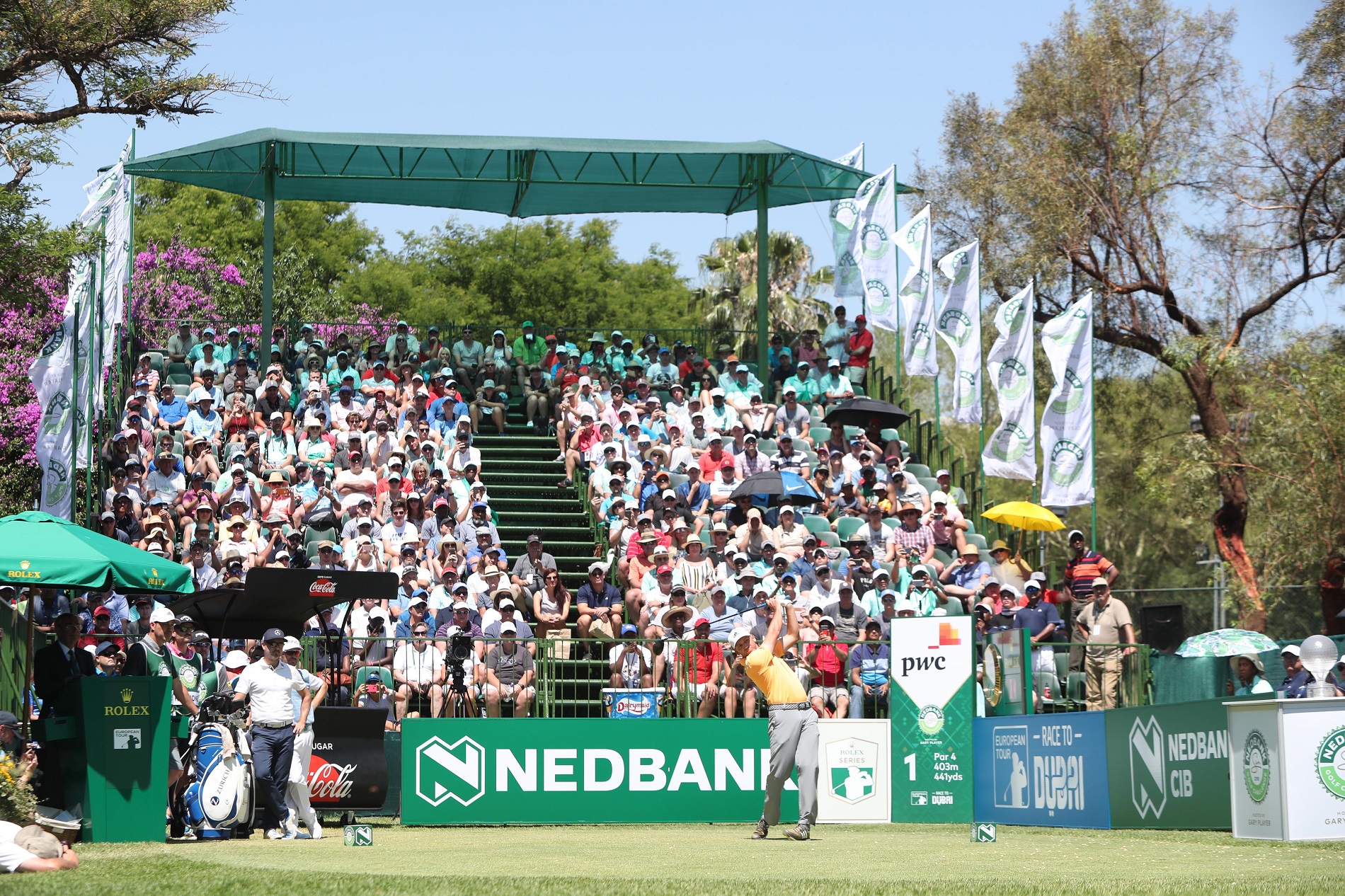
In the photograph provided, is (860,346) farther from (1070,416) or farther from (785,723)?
(785,723)

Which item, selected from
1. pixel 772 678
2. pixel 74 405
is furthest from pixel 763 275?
pixel 772 678

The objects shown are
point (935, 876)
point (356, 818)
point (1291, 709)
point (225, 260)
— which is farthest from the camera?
point (225, 260)

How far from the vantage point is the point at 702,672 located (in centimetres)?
1675

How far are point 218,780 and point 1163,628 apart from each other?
11.5m

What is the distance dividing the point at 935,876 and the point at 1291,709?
3.17 m

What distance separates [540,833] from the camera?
14.7m

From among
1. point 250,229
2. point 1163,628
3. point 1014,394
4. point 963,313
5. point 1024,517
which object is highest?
point 250,229

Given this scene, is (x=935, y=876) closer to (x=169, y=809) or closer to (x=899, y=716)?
(x=899, y=716)

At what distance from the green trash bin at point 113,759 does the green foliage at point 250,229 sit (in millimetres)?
37352

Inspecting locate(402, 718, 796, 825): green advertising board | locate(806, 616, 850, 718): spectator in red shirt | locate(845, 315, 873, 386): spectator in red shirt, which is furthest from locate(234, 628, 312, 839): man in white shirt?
locate(845, 315, 873, 386): spectator in red shirt

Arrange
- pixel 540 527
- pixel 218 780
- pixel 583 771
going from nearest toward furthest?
pixel 218 780 → pixel 583 771 → pixel 540 527

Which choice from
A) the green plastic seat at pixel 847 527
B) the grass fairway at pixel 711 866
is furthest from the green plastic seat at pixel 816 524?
the grass fairway at pixel 711 866

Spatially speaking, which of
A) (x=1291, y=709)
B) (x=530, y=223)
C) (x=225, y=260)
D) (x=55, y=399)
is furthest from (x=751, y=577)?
(x=530, y=223)

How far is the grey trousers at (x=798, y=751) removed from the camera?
42.0ft
